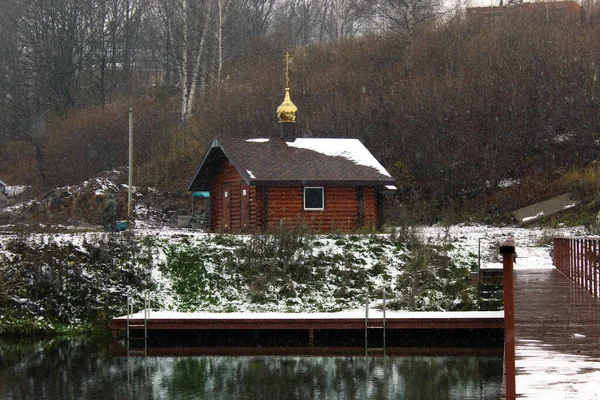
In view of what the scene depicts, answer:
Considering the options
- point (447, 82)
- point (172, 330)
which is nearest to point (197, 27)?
point (447, 82)

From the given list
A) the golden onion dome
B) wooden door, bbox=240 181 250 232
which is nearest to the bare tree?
the golden onion dome

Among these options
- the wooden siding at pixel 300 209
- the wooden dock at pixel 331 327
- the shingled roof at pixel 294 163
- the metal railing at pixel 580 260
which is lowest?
the wooden dock at pixel 331 327

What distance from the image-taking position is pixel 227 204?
34094 mm

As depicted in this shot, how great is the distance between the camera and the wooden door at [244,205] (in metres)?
32.3

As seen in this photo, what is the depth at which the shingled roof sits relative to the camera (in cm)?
3170

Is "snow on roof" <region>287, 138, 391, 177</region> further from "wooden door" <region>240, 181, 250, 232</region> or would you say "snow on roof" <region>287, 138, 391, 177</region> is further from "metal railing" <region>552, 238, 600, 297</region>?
"metal railing" <region>552, 238, 600, 297</region>

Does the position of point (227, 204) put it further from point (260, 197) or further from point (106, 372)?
point (106, 372)

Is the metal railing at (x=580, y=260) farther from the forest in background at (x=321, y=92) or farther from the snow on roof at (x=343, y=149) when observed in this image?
the forest in background at (x=321, y=92)

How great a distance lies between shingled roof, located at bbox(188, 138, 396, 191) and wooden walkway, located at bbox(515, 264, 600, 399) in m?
12.9

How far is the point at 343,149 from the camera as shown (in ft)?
114

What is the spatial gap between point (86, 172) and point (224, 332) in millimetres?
30631

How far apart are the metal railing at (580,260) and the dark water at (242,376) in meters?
2.62

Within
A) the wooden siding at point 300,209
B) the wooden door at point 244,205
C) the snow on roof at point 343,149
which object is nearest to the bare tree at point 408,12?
the snow on roof at point 343,149

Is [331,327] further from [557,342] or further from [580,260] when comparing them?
[557,342]
